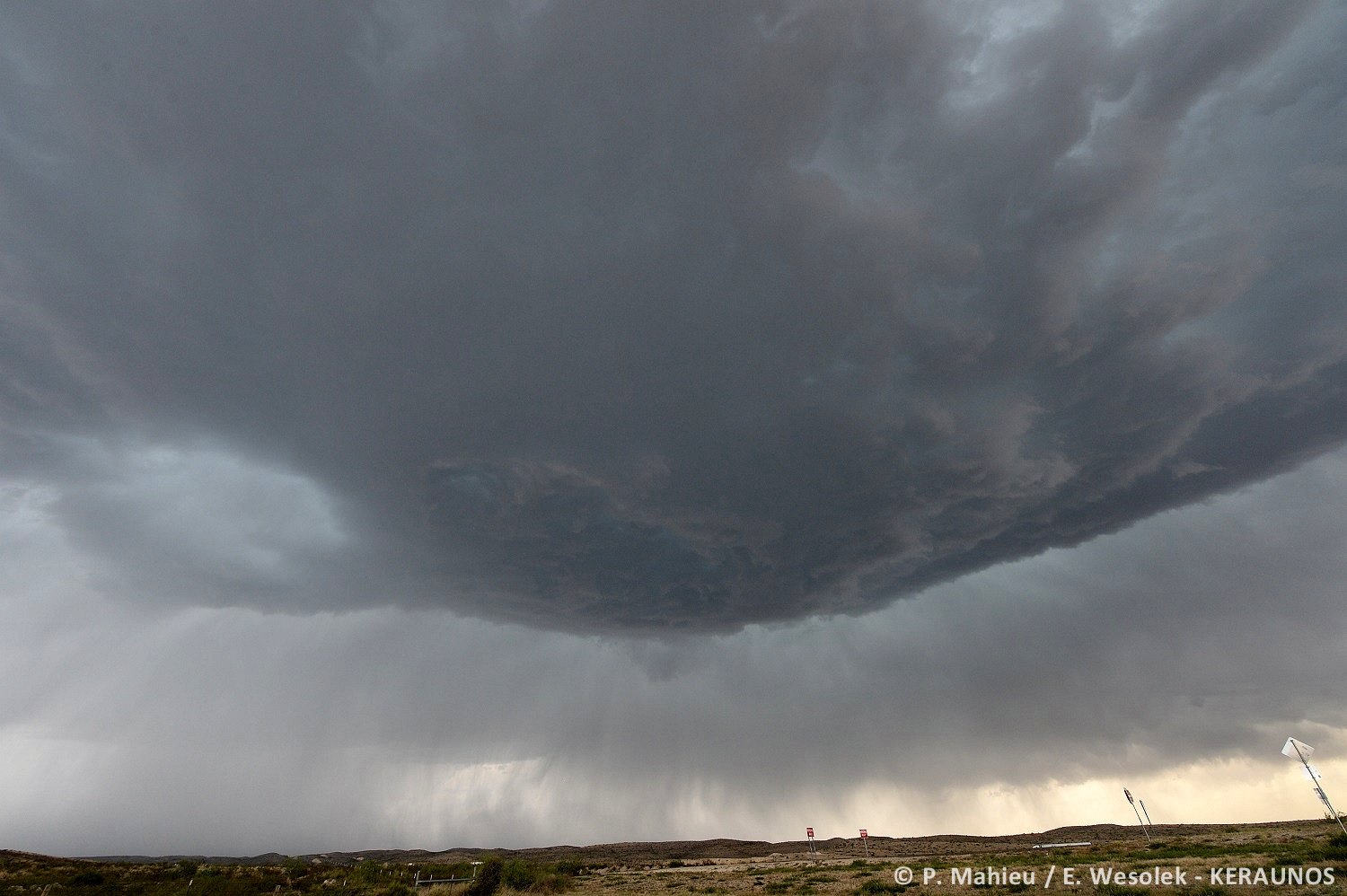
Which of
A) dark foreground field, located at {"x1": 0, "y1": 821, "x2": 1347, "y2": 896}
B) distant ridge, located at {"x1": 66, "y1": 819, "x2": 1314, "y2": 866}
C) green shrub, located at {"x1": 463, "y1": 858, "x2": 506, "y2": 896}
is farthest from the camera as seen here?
distant ridge, located at {"x1": 66, "y1": 819, "x2": 1314, "y2": 866}

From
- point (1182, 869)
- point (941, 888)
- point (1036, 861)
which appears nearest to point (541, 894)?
point (941, 888)

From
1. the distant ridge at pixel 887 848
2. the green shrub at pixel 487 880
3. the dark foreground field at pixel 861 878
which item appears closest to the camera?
the dark foreground field at pixel 861 878

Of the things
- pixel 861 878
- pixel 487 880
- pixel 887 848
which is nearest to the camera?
pixel 861 878

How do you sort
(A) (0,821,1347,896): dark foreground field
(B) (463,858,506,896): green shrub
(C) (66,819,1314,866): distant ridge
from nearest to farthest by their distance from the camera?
(A) (0,821,1347,896): dark foreground field
(B) (463,858,506,896): green shrub
(C) (66,819,1314,866): distant ridge

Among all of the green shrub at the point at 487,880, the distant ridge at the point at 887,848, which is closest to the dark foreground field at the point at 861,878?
the green shrub at the point at 487,880

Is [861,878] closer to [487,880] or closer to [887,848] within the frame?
[487,880]

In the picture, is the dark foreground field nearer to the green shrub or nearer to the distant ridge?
the green shrub

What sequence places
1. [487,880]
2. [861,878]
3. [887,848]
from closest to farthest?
[861,878], [487,880], [887,848]

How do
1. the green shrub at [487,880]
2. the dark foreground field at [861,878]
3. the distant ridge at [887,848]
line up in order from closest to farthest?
1. the dark foreground field at [861,878]
2. the green shrub at [487,880]
3. the distant ridge at [887,848]

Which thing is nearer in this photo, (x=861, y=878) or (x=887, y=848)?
(x=861, y=878)

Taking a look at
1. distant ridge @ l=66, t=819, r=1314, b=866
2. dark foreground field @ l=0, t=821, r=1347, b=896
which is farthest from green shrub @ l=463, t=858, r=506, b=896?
distant ridge @ l=66, t=819, r=1314, b=866

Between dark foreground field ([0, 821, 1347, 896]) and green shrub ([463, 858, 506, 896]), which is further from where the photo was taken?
green shrub ([463, 858, 506, 896])

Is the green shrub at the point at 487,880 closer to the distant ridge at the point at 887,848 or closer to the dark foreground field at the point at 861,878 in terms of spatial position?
the dark foreground field at the point at 861,878

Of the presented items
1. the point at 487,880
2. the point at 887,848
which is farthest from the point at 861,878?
the point at 887,848
